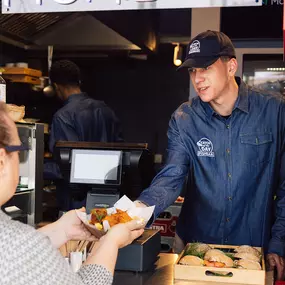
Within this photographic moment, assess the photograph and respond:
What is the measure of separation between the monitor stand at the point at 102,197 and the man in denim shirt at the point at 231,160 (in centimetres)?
33

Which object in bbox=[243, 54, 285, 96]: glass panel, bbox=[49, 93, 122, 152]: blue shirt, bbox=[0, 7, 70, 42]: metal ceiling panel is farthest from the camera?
bbox=[0, 7, 70, 42]: metal ceiling panel

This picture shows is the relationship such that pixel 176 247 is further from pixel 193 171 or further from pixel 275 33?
pixel 275 33

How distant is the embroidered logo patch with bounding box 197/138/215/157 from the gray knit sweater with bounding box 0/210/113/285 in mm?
1380

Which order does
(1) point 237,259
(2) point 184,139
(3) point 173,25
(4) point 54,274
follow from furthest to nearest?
1. (3) point 173,25
2. (2) point 184,139
3. (1) point 237,259
4. (4) point 54,274

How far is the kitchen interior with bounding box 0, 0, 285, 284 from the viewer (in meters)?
2.89

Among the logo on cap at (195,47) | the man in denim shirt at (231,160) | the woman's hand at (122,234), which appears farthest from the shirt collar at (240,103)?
the woman's hand at (122,234)

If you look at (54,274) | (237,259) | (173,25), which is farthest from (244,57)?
(54,274)

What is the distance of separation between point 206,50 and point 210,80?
0.14 m

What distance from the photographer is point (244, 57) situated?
488 centimetres

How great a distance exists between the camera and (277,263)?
91.7 inches

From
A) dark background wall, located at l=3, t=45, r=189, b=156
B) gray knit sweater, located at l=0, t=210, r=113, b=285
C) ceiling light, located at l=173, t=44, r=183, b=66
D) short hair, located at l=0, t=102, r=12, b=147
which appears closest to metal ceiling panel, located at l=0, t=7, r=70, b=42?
dark background wall, located at l=3, t=45, r=189, b=156

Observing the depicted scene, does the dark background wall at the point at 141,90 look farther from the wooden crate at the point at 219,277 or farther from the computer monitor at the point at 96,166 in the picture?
the wooden crate at the point at 219,277

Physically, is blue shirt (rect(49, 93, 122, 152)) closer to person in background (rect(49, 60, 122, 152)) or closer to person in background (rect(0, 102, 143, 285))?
person in background (rect(49, 60, 122, 152))

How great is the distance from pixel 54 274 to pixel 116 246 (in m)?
0.33
